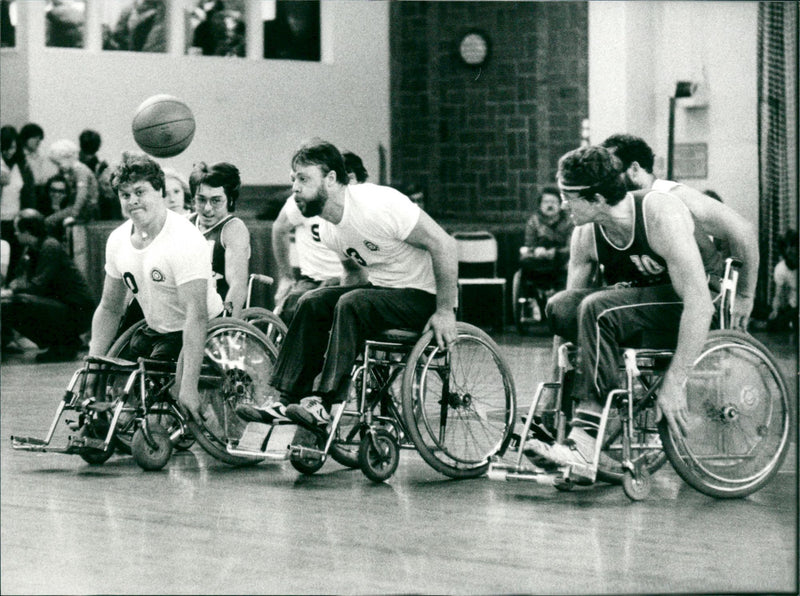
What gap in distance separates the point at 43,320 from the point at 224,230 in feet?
16.8

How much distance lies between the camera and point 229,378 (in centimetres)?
748

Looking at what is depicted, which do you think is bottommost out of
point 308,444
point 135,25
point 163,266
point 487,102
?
point 308,444

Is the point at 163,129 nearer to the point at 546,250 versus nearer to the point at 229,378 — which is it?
the point at 229,378

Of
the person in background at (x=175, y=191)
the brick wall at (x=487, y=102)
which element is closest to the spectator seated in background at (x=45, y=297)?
the person in background at (x=175, y=191)

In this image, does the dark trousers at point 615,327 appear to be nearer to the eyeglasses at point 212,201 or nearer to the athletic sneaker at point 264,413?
the athletic sneaker at point 264,413

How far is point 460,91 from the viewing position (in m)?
19.4

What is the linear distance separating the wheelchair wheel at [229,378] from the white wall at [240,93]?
405 inches

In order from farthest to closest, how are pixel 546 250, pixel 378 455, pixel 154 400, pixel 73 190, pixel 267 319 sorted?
pixel 546 250, pixel 73 190, pixel 267 319, pixel 154 400, pixel 378 455

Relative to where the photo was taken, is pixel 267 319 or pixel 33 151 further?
pixel 33 151

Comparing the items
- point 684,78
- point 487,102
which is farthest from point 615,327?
point 487,102

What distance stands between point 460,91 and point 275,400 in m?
12.3

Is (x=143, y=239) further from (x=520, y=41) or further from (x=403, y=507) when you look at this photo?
(x=520, y=41)

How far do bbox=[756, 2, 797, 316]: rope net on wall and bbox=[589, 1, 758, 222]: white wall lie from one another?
15.4 inches

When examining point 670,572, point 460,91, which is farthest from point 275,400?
point 460,91
